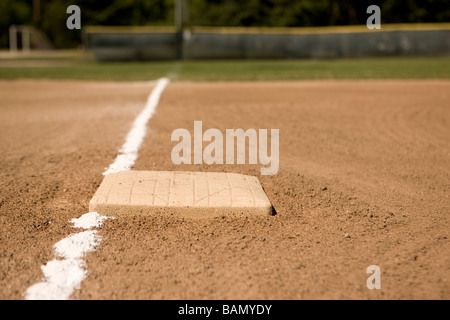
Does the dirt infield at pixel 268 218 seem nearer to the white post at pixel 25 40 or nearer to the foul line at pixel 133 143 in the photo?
the foul line at pixel 133 143

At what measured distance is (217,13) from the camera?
3600 cm

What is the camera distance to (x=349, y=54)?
18.8 m

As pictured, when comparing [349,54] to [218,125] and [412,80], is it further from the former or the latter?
[218,125]

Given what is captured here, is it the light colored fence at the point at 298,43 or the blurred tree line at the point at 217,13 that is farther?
the blurred tree line at the point at 217,13

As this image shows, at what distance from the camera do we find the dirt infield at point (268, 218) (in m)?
1.98

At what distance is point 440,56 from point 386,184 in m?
17.5

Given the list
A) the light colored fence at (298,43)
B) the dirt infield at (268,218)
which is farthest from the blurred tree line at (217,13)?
the dirt infield at (268,218)

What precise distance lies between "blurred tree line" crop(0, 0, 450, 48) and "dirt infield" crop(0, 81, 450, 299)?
28.9 meters

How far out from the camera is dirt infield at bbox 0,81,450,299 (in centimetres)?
198

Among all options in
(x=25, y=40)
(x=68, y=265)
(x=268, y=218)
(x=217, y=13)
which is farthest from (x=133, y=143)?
(x=217, y=13)

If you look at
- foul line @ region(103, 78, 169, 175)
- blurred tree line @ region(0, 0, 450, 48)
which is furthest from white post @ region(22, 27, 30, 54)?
foul line @ region(103, 78, 169, 175)

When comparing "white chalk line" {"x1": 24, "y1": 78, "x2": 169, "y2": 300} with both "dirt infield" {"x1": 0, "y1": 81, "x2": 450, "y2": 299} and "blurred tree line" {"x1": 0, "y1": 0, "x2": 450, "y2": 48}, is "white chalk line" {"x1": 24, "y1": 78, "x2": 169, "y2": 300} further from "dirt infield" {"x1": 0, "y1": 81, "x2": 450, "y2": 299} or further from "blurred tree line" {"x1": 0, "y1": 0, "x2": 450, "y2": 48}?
"blurred tree line" {"x1": 0, "y1": 0, "x2": 450, "y2": 48}

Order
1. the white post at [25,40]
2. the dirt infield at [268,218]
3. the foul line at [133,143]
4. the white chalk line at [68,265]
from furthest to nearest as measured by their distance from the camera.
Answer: the white post at [25,40]
the foul line at [133,143]
the dirt infield at [268,218]
the white chalk line at [68,265]

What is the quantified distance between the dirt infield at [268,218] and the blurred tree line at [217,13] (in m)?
28.9
